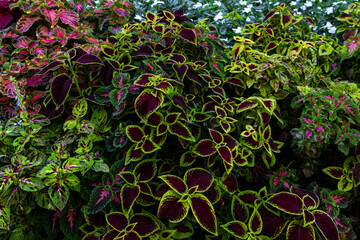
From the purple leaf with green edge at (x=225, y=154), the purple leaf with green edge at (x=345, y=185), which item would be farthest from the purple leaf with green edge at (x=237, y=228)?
the purple leaf with green edge at (x=345, y=185)

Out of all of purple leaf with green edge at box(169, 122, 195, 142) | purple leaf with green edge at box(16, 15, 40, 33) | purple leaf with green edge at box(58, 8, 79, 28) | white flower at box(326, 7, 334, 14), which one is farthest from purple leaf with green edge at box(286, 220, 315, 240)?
white flower at box(326, 7, 334, 14)

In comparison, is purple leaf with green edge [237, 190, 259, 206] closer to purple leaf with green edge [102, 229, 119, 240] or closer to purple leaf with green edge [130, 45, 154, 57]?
purple leaf with green edge [102, 229, 119, 240]

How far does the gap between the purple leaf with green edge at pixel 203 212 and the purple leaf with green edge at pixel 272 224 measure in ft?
0.95

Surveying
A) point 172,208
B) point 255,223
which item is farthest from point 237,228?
point 172,208

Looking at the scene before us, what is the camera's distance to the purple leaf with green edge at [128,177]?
1197mm

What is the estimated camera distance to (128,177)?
1.21m

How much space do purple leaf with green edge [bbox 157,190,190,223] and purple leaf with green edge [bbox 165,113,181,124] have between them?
288mm

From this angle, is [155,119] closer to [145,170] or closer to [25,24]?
[145,170]

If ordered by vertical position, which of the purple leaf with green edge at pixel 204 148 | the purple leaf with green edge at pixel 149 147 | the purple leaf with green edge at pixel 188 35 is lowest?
the purple leaf with green edge at pixel 204 148

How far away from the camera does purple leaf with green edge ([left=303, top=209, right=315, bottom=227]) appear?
1.12 metres

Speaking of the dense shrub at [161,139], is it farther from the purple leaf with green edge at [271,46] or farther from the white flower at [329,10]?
the white flower at [329,10]

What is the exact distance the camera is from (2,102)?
1518mm

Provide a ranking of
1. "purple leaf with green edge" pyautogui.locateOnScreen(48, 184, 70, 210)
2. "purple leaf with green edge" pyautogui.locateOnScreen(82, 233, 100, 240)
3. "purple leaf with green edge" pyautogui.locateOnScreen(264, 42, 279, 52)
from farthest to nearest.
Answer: "purple leaf with green edge" pyautogui.locateOnScreen(264, 42, 279, 52) → "purple leaf with green edge" pyautogui.locateOnScreen(82, 233, 100, 240) → "purple leaf with green edge" pyautogui.locateOnScreen(48, 184, 70, 210)

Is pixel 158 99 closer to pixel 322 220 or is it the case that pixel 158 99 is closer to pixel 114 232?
pixel 114 232
